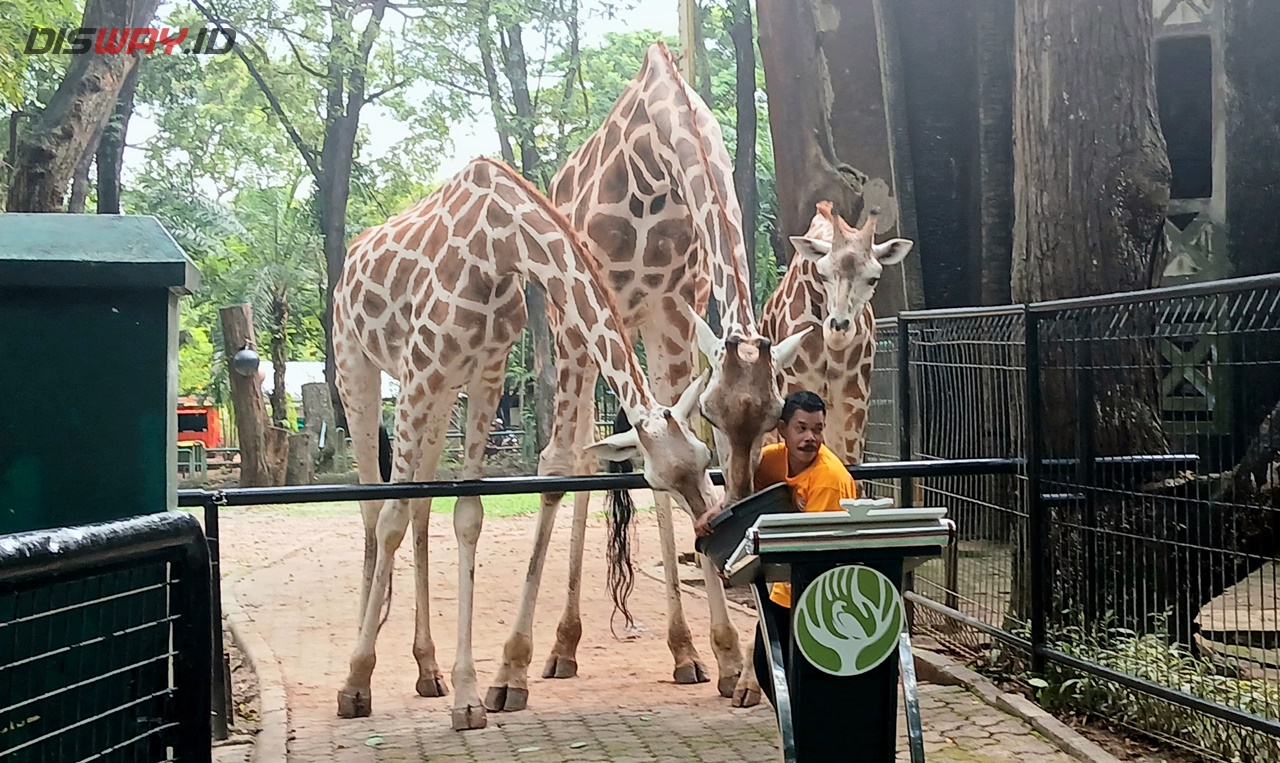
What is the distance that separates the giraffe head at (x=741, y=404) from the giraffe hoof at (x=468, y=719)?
1.88 m

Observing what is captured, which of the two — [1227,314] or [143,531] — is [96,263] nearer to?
[143,531]

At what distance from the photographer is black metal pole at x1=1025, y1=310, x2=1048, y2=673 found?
20.5 feet

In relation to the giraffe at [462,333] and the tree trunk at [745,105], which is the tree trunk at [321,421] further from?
the giraffe at [462,333]

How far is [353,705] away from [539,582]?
122cm

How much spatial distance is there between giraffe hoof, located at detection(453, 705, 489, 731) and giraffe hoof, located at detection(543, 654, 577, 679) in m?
1.19

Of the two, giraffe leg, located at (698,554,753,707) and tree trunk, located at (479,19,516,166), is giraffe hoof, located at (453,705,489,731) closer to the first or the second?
giraffe leg, located at (698,554,753,707)

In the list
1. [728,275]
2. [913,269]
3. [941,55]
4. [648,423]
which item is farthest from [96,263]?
[941,55]

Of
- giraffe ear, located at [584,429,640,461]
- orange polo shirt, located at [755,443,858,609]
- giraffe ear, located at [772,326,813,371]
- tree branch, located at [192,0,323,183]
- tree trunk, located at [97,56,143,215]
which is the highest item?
tree branch, located at [192,0,323,183]

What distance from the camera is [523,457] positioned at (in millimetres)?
25094

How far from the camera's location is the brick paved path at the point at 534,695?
5559mm

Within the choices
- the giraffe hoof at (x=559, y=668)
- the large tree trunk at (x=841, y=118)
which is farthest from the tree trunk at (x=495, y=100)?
the giraffe hoof at (x=559, y=668)

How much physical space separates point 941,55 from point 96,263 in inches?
458

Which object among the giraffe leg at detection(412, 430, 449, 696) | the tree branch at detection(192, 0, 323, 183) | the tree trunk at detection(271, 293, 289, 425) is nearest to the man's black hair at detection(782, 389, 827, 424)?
the giraffe leg at detection(412, 430, 449, 696)

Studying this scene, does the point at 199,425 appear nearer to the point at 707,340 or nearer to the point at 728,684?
the point at 728,684
